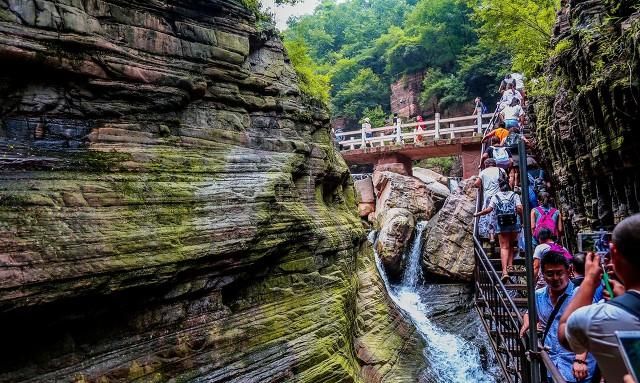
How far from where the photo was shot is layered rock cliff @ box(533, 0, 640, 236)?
5.52 metres

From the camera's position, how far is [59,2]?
5.57 m

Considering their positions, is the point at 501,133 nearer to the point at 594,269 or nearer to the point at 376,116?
the point at 594,269

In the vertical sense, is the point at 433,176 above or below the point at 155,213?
above

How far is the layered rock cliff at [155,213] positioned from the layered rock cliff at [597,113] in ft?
15.2

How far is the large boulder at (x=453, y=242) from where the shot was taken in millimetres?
13906

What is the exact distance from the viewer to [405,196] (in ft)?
57.2

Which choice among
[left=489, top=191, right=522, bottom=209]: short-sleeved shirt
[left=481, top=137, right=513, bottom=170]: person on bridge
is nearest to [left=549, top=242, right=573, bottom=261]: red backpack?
[left=489, top=191, right=522, bottom=209]: short-sleeved shirt

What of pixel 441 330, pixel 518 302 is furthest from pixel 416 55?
pixel 518 302

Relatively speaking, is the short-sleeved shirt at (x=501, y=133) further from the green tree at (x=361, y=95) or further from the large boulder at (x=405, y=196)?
the green tree at (x=361, y=95)

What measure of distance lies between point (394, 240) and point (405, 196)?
2805 millimetres

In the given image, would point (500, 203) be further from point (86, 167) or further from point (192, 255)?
point (86, 167)

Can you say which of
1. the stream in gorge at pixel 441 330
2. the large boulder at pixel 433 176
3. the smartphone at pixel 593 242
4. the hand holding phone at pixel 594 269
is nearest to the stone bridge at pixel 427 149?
the large boulder at pixel 433 176

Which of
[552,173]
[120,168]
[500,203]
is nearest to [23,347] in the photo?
[120,168]

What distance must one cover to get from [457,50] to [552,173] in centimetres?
2281
